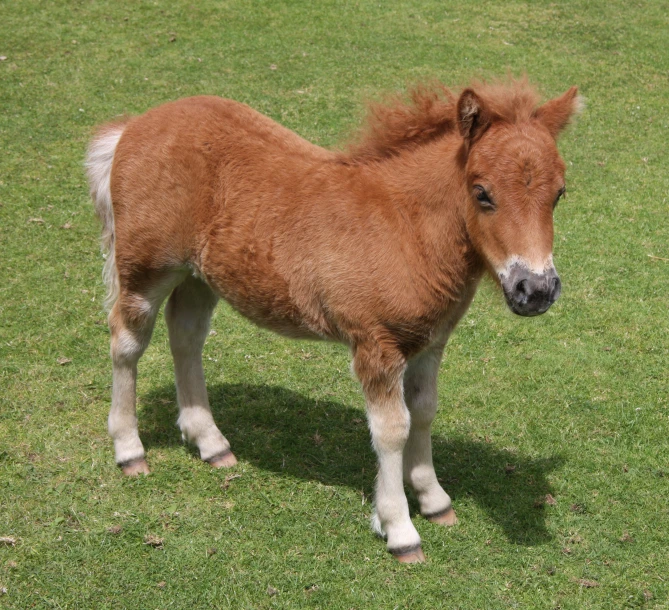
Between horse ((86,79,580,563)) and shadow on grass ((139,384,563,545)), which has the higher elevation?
horse ((86,79,580,563))

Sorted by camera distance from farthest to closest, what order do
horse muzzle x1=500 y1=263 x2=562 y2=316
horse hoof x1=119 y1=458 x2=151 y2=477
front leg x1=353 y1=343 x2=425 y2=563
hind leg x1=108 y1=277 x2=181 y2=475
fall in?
1. horse hoof x1=119 y1=458 x2=151 y2=477
2. hind leg x1=108 y1=277 x2=181 y2=475
3. front leg x1=353 y1=343 x2=425 y2=563
4. horse muzzle x1=500 y1=263 x2=562 y2=316

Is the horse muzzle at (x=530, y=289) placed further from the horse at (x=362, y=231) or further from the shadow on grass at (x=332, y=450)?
the shadow on grass at (x=332, y=450)

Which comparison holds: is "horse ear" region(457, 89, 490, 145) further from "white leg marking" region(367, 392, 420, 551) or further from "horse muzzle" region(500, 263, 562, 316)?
"white leg marking" region(367, 392, 420, 551)

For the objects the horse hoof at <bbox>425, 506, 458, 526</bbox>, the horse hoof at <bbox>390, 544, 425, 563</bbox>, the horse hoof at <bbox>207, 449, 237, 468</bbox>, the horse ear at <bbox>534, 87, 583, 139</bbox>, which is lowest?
the horse hoof at <bbox>207, 449, 237, 468</bbox>

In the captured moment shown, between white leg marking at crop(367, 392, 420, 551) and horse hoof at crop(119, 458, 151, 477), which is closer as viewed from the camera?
white leg marking at crop(367, 392, 420, 551)

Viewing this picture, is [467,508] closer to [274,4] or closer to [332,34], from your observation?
[332,34]

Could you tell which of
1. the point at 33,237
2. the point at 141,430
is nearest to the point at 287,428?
the point at 141,430

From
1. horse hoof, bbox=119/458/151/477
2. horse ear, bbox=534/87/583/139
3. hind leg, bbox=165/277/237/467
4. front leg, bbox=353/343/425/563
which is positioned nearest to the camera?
horse ear, bbox=534/87/583/139

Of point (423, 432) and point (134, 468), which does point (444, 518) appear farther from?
point (134, 468)

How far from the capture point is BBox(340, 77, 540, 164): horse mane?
444 cm

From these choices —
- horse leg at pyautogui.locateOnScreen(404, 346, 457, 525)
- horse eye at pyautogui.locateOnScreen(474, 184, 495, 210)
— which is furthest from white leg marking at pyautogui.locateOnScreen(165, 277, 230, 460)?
horse eye at pyautogui.locateOnScreen(474, 184, 495, 210)

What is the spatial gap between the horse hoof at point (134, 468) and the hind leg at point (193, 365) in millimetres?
373

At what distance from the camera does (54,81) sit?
37.4 feet

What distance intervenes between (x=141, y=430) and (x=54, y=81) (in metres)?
7.30
